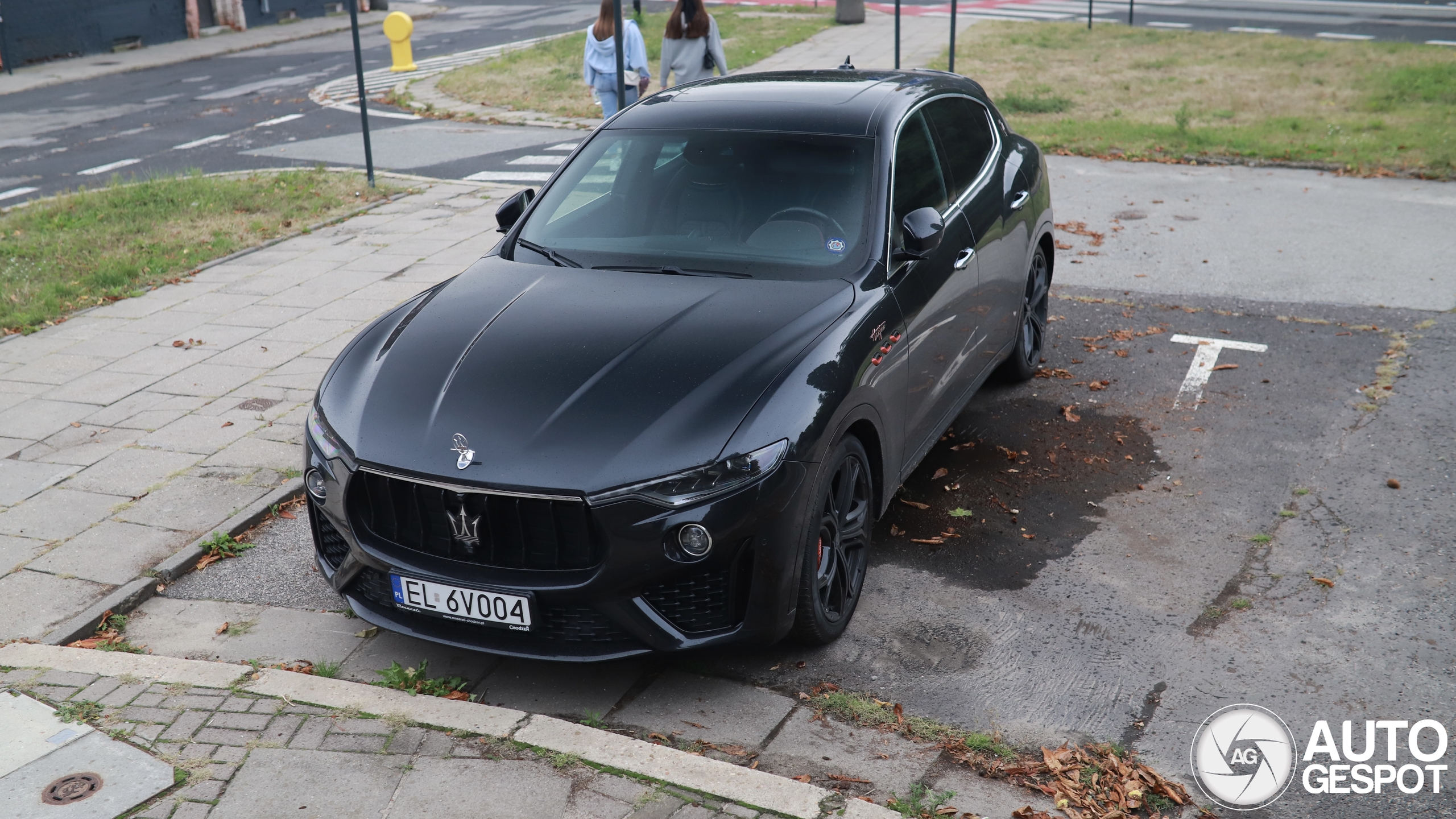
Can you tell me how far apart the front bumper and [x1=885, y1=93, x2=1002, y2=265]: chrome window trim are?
56.7 inches

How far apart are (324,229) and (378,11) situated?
27.2 meters

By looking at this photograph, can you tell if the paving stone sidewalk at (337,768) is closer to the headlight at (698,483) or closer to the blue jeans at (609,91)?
the headlight at (698,483)

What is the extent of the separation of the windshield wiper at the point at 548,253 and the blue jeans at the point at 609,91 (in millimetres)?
6211

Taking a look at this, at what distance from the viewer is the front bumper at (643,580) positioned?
12.4ft

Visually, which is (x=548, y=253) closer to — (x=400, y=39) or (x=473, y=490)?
(x=473, y=490)

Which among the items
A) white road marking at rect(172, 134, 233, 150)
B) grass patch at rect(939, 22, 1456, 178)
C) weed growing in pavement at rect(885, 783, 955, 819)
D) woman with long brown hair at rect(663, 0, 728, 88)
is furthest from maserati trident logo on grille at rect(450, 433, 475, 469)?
white road marking at rect(172, 134, 233, 150)

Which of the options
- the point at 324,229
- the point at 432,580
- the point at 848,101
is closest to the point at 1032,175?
the point at 848,101

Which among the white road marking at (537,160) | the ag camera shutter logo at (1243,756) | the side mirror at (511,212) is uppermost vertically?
the side mirror at (511,212)

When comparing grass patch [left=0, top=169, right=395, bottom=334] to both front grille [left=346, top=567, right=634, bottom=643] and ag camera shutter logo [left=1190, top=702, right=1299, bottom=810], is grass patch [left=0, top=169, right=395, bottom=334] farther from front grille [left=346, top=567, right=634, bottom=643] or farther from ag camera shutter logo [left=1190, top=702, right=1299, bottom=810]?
ag camera shutter logo [left=1190, top=702, right=1299, bottom=810]

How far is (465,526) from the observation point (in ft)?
12.7

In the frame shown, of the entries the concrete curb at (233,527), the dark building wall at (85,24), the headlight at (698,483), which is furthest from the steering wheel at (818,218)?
the dark building wall at (85,24)

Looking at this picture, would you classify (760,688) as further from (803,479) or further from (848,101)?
(848,101)

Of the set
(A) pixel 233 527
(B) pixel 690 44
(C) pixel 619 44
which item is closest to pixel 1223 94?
(B) pixel 690 44

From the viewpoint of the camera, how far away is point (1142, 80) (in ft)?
61.7
